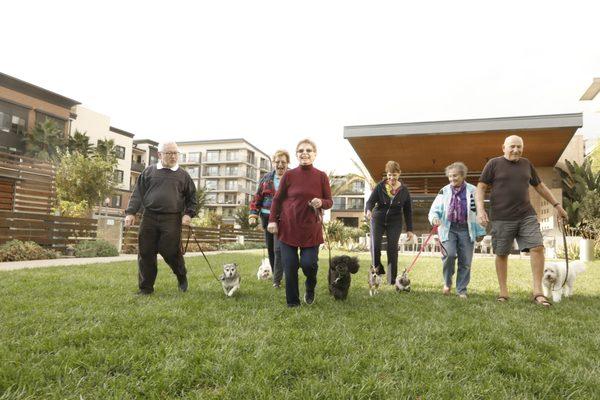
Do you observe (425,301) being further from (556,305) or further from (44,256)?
(44,256)

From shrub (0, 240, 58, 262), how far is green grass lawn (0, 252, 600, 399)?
250 inches

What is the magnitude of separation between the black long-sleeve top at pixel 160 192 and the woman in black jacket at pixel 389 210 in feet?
9.04

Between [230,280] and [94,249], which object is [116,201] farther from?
[230,280]

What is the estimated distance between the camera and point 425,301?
507 cm

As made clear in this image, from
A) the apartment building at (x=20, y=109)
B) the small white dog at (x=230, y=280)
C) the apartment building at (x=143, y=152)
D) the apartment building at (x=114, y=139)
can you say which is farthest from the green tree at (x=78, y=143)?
the small white dog at (x=230, y=280)

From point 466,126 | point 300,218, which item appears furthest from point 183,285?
point 466,126

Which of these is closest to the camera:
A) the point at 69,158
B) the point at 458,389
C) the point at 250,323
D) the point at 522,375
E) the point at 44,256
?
the point at 458,389

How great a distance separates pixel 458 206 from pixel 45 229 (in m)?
11.7

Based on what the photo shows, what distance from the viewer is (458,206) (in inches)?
228

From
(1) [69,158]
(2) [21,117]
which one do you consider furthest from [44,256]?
(2) [21,117]

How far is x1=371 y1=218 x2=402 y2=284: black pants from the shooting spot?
6.35 m

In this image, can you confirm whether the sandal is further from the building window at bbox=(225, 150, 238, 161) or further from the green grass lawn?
the building window at bbox=(225, 150, 238, 161)

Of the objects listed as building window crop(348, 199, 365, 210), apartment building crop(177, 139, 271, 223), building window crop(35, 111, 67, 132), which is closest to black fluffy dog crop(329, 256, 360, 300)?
building window crop(35, 111, 67, 132)

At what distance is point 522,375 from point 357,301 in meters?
2.51
